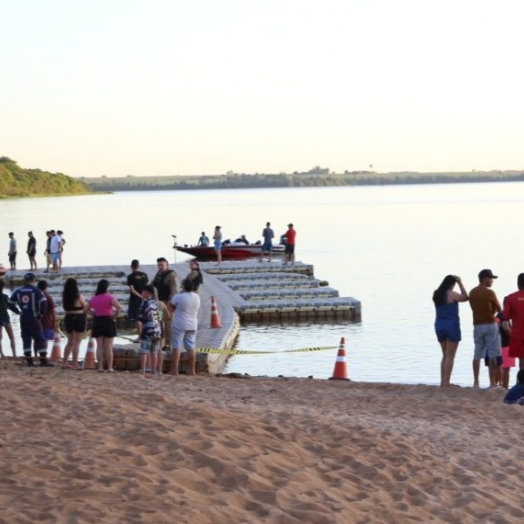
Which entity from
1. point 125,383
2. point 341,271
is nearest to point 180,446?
point 125,383

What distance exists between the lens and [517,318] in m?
13.3

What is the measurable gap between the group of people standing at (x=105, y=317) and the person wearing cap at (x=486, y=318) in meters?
3.74

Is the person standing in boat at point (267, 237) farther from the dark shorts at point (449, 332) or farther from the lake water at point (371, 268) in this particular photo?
the dark shorts at point (449, 332)

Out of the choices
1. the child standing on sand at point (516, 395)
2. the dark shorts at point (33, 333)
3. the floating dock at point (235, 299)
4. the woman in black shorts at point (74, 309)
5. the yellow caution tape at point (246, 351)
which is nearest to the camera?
the child standing on sand at point (516, 395)

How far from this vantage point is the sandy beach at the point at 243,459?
26.2 feet

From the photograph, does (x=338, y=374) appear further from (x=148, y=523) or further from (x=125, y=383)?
(x=148, y=523)

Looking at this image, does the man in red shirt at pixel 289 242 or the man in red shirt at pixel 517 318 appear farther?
the man in red shirt at pixel 289 242

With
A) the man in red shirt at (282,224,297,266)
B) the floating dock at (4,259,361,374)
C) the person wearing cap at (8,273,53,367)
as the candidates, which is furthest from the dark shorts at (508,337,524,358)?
the man in red shirt at (282,224,297,266)

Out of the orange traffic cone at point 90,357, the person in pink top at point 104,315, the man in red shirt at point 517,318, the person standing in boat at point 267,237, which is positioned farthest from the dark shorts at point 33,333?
the person standing in boat at point 267,237

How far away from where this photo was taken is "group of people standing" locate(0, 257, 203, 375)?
1520 cm

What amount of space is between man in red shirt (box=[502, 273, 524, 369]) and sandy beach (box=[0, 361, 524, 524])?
0.68m

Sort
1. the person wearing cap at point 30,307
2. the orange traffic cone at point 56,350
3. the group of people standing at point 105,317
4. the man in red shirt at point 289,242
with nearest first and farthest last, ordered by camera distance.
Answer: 1. the group of people standing at point 105,317
2. the person wearing cap at point 30,307
3. the orange traffic cone at point 56,350
4. the man in red shirt at point 289,242

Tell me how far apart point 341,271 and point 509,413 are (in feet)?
136

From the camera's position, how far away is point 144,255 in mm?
70562
